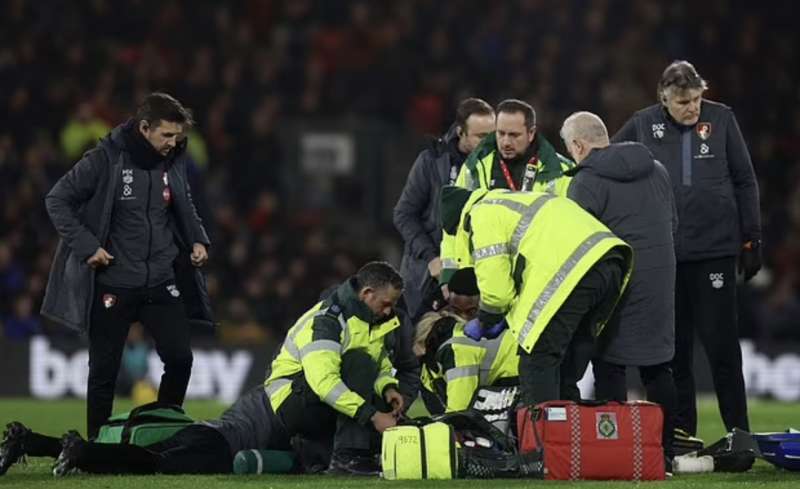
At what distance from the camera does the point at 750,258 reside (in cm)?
1134

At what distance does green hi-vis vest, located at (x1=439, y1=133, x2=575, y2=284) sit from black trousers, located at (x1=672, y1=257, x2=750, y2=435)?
970 millimetres

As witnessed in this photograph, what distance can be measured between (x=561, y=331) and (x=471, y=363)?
1061 millimetres

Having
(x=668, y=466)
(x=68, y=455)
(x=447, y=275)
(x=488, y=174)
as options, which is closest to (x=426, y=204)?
(x=488, y=174)

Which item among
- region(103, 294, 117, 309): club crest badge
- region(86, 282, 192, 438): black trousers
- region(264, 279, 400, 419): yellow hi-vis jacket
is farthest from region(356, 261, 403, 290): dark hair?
region(103, 294, 117, 309): club crest badge

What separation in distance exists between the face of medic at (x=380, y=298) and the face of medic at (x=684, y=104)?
2.01m

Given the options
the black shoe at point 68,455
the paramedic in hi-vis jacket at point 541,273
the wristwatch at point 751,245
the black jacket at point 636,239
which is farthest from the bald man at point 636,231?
the black shoe at point 68,455

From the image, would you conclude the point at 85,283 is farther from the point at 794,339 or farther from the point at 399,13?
the point at 399,13

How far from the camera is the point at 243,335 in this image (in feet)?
69.8

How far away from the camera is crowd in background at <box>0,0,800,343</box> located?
21.5 metres

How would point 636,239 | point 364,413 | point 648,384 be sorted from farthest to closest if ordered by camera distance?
point 648,384, point 364,413, point 636,239

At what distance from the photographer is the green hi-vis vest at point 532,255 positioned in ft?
32.3

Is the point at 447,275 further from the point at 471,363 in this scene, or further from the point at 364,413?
the point at 364,413

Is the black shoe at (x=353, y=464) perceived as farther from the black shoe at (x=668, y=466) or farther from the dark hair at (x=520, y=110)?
the dark hair at (x=520, y=110)

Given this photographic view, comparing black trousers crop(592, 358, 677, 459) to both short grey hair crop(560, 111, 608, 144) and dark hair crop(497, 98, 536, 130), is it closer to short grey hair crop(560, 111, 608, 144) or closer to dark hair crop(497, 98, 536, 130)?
short grey hair crop(560, 111, 608, 144)
